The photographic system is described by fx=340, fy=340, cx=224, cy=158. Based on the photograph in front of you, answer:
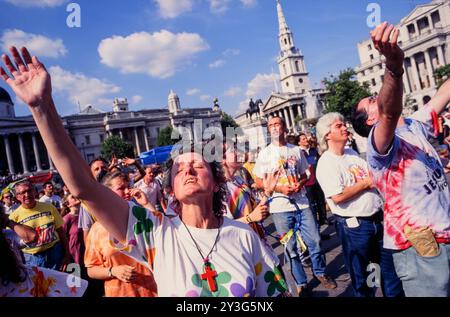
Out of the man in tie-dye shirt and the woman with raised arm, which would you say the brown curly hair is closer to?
the woman with raised arm

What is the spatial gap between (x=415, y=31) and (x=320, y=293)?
67.7 meters

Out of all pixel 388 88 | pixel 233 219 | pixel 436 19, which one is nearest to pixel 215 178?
pixel 233 219

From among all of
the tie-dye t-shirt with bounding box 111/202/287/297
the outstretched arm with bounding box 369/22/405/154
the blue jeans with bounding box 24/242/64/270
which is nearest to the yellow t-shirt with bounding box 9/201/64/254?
the blue jeans with bounding box 24/242/64/270

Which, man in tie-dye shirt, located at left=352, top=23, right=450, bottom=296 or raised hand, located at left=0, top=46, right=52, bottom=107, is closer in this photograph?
raised hand, located at left=0, top=46, right=52, bottom=107

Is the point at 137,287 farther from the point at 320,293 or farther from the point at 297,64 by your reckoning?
the point at 297,64

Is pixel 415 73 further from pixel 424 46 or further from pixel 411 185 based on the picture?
pixel 411 185

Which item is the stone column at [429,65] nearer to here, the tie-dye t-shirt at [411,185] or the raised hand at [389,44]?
the tie-dye t-shirt at [411,185]

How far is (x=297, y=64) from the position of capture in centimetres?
8988

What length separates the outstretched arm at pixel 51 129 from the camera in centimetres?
145

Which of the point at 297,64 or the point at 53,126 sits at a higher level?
the point at 297,64

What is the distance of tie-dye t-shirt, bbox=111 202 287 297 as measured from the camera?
1.67 m

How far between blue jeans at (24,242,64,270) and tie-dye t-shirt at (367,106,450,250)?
13.9 feet

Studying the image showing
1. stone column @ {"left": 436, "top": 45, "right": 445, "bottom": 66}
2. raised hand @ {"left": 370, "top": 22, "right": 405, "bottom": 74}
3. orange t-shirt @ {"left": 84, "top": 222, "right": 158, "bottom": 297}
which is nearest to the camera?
raised hand @ {"left": 370, "top": 22, "right": 405, "bottom": 74}
